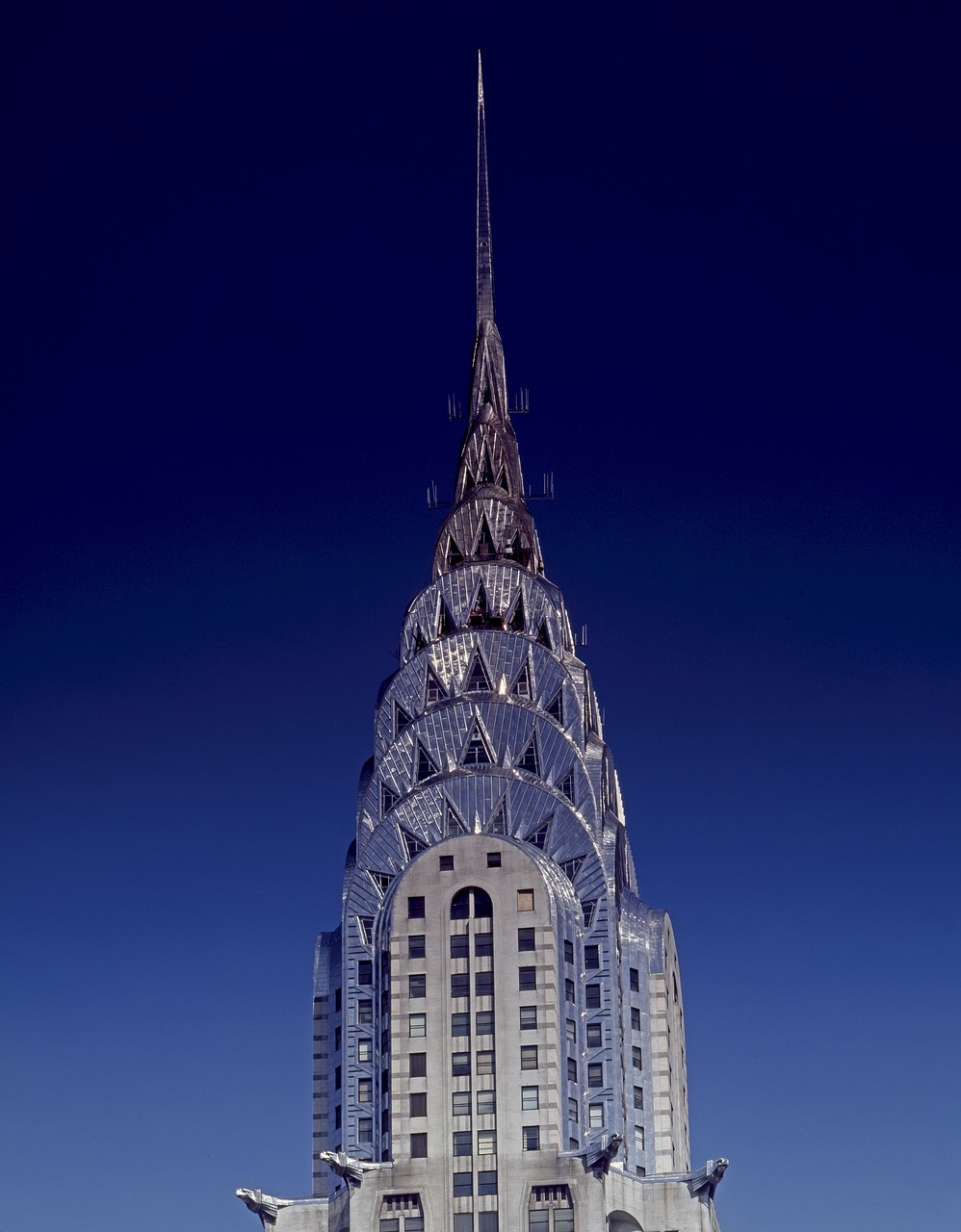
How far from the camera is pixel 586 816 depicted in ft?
477

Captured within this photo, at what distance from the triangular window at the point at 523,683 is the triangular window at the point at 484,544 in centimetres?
1466

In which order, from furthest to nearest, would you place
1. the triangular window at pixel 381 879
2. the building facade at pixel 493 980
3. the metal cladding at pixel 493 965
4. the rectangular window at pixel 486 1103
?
the triangular window at pixel 381 879 < the rectangular window at pixel 486 1103 < the metal cladding at pixel 493 965 < the building facade at pixel 493 980

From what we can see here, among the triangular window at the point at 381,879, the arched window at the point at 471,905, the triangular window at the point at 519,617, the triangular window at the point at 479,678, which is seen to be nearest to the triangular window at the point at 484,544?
the triangular window at the point at 519,617

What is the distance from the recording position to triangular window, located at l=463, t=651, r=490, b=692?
15162cm

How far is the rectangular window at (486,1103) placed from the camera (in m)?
135

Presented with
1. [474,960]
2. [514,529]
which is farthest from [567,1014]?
[514,529]

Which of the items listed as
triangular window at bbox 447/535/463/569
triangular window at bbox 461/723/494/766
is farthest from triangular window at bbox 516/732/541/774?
triangular window at bbox 447/535/463/569

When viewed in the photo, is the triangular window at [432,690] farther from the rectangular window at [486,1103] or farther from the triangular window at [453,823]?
the rectangular window at [486,1103]

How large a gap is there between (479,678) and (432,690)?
3.29 metres

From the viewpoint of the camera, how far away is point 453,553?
165125mm

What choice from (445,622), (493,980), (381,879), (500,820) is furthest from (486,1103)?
(445,622)

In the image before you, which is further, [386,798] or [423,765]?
[423,765]

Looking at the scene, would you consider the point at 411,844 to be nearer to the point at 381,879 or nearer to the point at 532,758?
the point at 381,879

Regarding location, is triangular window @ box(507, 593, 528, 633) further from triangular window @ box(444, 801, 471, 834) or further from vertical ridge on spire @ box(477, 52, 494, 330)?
vertical ridge on spire @ box(477, 52, 494, 330)
